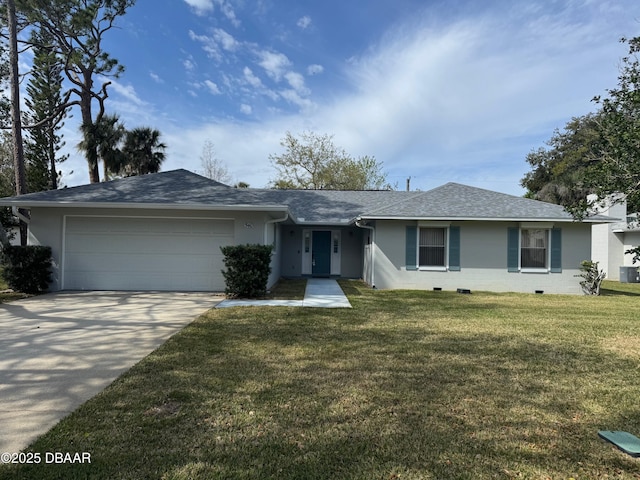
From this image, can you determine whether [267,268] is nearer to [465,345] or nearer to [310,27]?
[465,345]

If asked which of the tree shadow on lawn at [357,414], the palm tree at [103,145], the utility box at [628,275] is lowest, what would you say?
the tree shadow on lawn at [357,414]

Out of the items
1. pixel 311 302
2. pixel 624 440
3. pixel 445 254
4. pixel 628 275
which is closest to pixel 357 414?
pixel 624 440

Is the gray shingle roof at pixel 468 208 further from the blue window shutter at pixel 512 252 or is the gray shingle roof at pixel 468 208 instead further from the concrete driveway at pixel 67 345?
the concrete driveway at pixel 67 345

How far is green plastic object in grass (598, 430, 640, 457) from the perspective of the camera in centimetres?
275

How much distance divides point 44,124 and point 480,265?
26.3 metres

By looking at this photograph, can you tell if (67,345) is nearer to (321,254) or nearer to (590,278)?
(321,254)

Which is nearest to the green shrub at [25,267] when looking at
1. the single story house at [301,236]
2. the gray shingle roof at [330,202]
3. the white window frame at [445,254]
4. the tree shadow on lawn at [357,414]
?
the single story house at [301,236]

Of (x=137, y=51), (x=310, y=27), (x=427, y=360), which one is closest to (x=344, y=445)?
(x=427, y=360)

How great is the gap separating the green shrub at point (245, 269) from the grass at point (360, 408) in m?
2.93

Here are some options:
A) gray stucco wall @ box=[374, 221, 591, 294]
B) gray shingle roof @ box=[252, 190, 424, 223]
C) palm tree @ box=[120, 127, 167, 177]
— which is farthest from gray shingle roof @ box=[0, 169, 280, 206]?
palm tree @ box=[120, 127, 167, 177]

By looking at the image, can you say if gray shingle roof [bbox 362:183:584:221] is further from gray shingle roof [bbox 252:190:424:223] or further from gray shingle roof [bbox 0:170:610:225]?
gray shingle roof [bbox 252:190:424:223]

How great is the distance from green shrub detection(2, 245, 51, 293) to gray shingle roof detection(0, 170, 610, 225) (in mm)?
1268

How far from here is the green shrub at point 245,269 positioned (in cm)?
951

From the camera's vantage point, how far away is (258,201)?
10.7 meters
